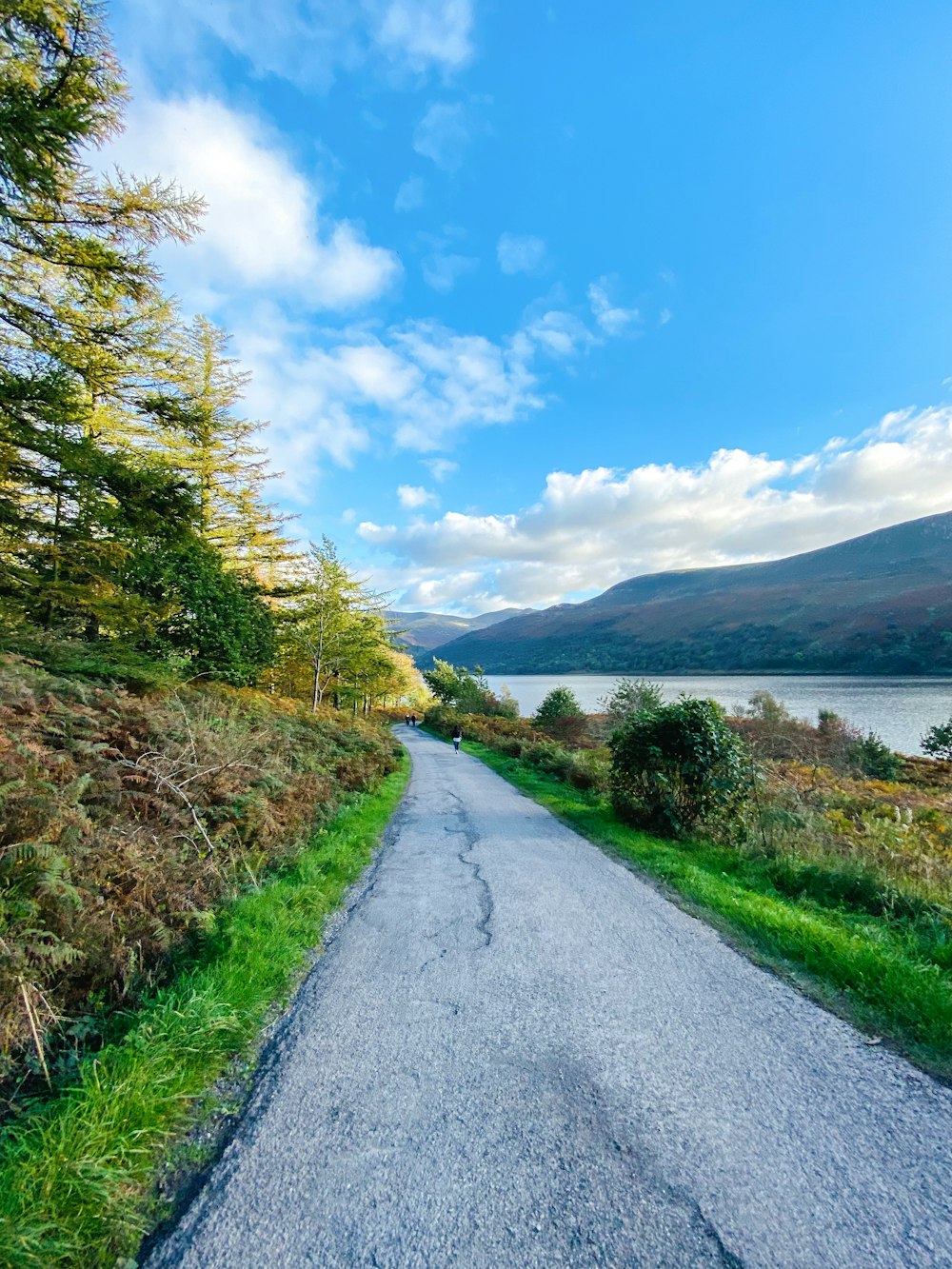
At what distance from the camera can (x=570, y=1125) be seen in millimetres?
2314

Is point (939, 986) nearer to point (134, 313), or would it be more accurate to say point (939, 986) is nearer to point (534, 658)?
point (134, 313)

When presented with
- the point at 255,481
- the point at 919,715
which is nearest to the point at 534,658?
the point at 919,715

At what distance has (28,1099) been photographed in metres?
2.42

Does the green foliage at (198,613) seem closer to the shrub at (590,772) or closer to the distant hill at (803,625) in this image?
the shrub at (590,772)

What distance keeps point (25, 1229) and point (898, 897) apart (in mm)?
6893

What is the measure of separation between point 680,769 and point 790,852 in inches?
67.9

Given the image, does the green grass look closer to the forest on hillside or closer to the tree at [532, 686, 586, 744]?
the forest on hillside

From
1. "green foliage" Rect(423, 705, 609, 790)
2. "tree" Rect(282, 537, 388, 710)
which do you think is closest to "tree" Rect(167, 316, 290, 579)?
"tree" Rect(282, 537, 388, 710)

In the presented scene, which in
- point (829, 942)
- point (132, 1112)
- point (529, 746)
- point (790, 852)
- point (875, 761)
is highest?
point (132, 1112)

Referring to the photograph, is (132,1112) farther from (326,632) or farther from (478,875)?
(326,632)

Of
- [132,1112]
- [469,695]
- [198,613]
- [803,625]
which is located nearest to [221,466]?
[198,613]

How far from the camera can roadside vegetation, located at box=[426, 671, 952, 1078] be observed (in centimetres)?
350

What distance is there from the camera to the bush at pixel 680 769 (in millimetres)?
7551

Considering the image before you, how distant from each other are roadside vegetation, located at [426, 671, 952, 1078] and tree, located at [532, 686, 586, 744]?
255 inches
